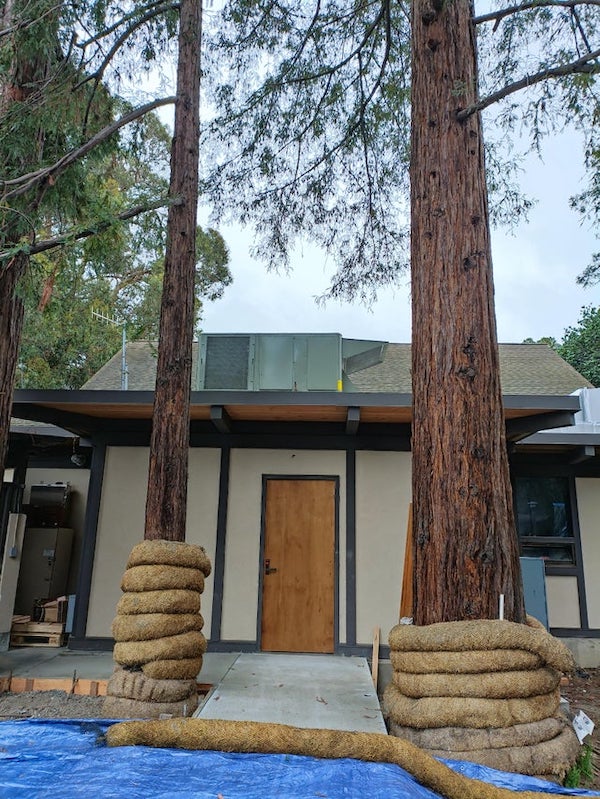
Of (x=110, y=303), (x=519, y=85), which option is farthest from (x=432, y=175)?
(x=110, y=303)

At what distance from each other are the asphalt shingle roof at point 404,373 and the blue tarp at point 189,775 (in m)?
6.71

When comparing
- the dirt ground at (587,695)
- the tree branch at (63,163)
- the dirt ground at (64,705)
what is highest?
the tree branch at (63,163)

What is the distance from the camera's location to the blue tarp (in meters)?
1.05

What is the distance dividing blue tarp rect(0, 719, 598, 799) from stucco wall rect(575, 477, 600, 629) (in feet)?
18.9

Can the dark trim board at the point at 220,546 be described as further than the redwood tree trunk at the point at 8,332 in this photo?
Yes

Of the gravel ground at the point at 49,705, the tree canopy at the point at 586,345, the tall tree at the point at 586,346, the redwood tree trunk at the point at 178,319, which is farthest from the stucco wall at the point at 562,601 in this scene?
the tall tree at the point at 586,346

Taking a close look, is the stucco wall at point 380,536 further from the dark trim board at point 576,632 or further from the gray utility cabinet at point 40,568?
the gray utility cabinet at point 40,568

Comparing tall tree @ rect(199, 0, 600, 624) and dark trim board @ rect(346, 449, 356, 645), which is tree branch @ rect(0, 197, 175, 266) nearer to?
tall tree @ rect(199, 0, 600, 624)

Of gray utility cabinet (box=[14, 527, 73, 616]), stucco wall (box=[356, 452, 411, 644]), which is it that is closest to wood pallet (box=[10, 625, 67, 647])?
gray utility cabinet (box=[14, 527, 73, 616])

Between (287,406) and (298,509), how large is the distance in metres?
1.31

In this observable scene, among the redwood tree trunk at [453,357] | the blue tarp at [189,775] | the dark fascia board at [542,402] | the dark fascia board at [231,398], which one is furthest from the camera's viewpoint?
the dark fascia board at [231,398]

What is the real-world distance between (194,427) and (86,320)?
28.9ft

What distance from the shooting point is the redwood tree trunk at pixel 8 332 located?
14.1 ft

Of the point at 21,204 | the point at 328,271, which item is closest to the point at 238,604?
the point at 328,271
